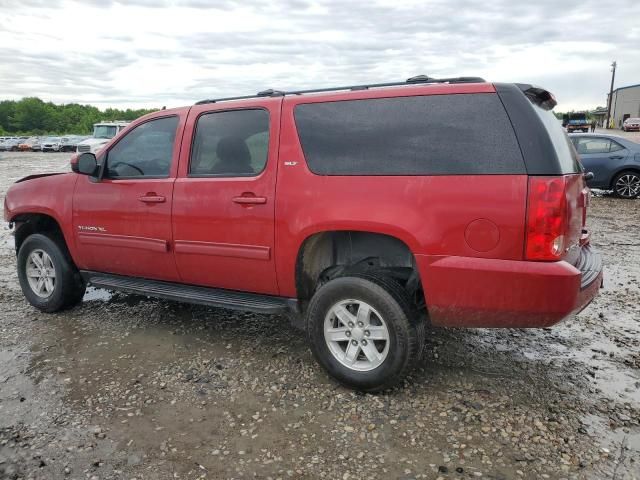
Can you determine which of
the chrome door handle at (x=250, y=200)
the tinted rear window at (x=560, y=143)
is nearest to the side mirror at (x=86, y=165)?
the chrome door handle at (x=250, y=200)

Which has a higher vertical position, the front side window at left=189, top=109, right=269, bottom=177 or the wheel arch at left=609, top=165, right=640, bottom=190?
the front side window at left=189, top=109, right=269, bottom=177

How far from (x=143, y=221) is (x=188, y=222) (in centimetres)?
50

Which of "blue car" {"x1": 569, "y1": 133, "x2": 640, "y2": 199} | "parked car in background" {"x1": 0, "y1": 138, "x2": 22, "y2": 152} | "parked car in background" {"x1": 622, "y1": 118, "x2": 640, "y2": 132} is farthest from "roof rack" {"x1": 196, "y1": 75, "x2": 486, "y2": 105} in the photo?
"parked car in background" {"x1": 622, "y1": 118, "x2": 640, "y2": 132}

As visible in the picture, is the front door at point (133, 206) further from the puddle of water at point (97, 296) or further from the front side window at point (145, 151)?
the puddle of water at point (97, 296)

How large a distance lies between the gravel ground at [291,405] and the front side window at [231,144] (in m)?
1.41

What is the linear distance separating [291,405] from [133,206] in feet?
7.02

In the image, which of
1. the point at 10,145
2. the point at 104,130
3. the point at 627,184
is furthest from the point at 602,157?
the point at 10,145

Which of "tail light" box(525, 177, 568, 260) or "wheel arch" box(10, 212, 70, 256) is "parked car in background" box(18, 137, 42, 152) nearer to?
"wheel arch" box(10, 212, 70, 256)

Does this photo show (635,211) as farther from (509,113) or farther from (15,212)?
(15,212)

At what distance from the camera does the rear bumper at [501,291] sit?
2.84 metres

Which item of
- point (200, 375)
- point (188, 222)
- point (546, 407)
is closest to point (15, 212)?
point (188, 222)

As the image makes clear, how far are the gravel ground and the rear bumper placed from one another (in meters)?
0.58

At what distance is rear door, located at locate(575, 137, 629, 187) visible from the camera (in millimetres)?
12047

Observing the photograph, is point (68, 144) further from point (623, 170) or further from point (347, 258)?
point (347, 258)
